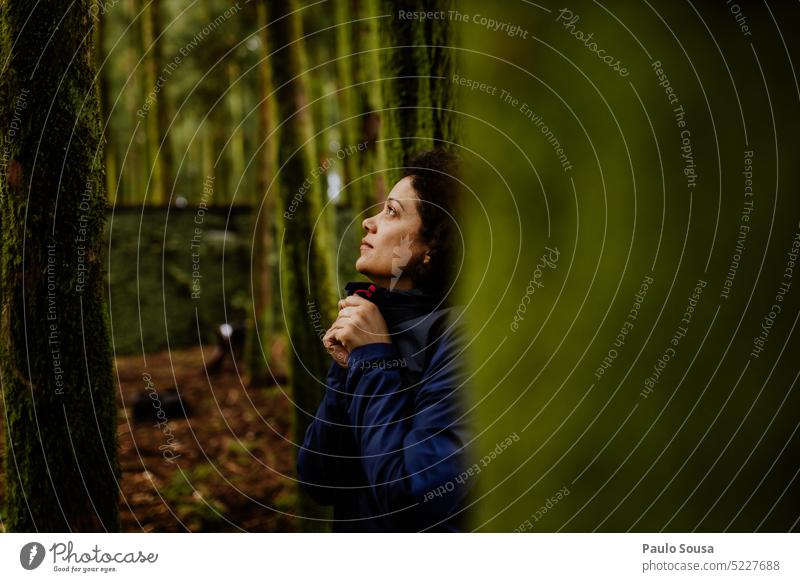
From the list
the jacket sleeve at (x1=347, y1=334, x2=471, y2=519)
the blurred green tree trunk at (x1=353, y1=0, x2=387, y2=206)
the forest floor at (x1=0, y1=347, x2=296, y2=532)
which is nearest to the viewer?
the jacket sleeve at (x1=347, y1=334, x2=471, y2=519)

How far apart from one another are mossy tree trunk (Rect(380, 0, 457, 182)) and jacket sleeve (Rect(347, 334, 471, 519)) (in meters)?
0.48

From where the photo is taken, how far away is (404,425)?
4.51 feet

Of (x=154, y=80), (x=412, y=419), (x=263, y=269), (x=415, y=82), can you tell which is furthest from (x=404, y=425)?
(x=263, y=269)

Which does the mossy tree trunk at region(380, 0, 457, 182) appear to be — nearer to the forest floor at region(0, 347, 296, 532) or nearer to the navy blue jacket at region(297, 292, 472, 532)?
the navy blue jacket at region(297, 292, 472, 532)

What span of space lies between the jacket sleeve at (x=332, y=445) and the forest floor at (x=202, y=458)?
332 millimetres

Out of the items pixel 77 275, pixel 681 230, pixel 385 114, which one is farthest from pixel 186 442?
pixel 681 230

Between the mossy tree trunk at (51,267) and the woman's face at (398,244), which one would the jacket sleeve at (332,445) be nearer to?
the woman's face at (398,244)

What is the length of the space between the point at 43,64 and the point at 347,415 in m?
1.21

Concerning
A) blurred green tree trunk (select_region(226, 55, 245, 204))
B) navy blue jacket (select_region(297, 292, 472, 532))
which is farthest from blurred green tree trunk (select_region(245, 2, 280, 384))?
navy blue jacket (select_region(297, 292, 472, 532))

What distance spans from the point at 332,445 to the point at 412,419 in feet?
0.85

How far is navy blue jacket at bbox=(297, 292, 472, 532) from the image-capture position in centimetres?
134

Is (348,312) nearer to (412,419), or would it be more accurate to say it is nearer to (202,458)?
(412,419)

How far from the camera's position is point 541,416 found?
3.49 feet
